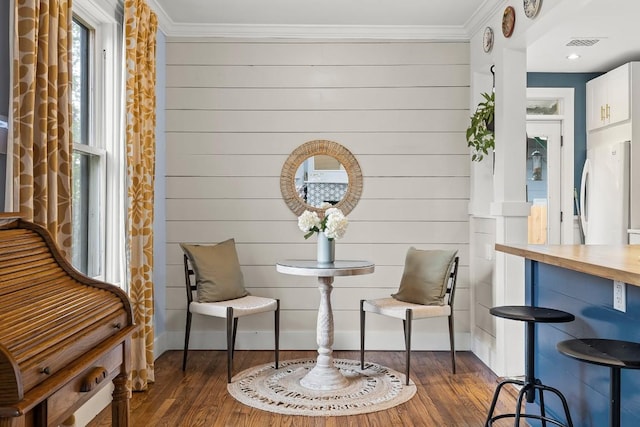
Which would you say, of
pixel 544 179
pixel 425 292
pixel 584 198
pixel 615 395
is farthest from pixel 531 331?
pixel 544 179

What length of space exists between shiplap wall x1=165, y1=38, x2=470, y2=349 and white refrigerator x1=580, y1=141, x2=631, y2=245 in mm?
1479

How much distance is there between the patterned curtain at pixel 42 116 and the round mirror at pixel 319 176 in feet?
7.49

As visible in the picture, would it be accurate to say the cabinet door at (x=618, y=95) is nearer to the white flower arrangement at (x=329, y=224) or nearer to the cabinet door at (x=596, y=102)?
the cabinet door at (x=596, y=102)

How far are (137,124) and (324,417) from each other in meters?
2.21

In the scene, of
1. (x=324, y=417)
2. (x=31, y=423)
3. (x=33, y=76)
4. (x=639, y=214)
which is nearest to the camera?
(x=31, y=423)

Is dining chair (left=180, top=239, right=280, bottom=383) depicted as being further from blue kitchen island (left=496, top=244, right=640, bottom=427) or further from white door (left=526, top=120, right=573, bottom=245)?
white door (left=526, top=120, right=573, bottom=245)

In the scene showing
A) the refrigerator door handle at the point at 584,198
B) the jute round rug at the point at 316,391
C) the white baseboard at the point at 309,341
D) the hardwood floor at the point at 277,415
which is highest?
the refrigerator door handle at the point at 584,198

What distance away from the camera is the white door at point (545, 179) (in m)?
5.53

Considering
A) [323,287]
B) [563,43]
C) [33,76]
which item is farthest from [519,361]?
[33,76]

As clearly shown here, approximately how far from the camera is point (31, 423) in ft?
4.71

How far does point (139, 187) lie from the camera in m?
3.59

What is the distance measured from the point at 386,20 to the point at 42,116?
297cm

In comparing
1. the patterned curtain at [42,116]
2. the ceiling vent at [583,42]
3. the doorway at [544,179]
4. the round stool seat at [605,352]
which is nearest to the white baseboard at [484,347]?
the doorway at [544,179]

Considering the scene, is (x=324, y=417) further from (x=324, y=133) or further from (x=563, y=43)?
(x=563, y=43)
